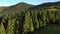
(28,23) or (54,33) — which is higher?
(28,23)

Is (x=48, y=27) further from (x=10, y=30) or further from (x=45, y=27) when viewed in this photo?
(x=10, y=30)

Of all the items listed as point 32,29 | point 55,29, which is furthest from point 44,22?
point 32,29

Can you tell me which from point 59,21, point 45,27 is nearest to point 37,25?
point 45,27

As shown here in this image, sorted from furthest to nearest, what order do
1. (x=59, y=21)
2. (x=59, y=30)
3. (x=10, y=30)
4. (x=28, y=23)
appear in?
(x=59, y=21)
(x=59, y=30)
(x=28, y=23)
(x=10, y=30)

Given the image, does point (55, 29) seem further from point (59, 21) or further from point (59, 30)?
point (59, 21)

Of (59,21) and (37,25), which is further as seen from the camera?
(59,21)

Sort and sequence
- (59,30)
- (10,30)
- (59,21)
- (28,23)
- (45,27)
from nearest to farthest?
Result: (10,30), (28,23), (59,30), (45,27), (59,21)

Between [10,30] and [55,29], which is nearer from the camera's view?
[10,30]

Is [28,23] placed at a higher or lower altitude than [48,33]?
higher

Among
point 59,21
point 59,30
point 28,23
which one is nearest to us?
point 28,23
